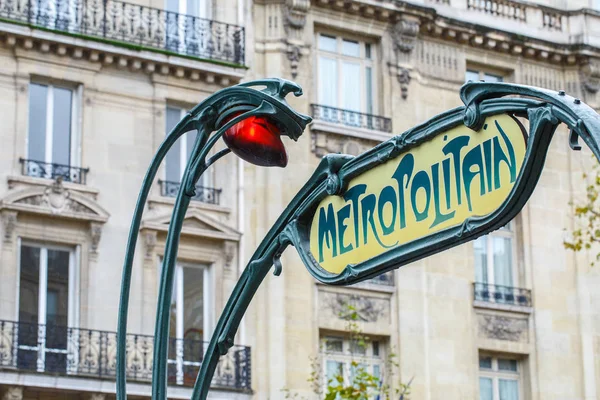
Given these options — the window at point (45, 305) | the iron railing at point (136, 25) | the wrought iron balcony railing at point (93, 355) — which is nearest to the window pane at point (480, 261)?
the wrought iron balcony railing at point (93, 355)

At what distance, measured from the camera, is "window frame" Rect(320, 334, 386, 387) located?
93.4ft

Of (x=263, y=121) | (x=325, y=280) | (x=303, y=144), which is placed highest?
(x=303, y=144)

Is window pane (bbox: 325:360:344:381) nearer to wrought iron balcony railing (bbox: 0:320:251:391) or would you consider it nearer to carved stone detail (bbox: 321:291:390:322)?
carved stone detail (bbox: 321:291:390:322)

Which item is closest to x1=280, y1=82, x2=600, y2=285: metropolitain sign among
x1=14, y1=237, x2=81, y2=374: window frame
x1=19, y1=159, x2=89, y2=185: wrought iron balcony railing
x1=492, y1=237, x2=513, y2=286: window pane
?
x1=14, y1=237, x2=81, y2=374: window frame

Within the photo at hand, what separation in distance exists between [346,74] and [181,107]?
3.74 meters

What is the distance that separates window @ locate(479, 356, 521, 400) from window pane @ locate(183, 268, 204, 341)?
6241 millimetres

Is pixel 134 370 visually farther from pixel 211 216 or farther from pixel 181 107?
pixel 181 107

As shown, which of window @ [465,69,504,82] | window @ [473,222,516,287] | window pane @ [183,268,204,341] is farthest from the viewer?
window @ [465,69,504,82]

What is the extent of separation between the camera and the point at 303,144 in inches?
1138

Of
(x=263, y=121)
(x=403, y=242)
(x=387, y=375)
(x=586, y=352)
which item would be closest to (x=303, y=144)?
(x=387, y=375)

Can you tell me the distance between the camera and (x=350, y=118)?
29812 millimetres

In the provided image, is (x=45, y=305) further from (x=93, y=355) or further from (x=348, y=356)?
(x=348, y=356)

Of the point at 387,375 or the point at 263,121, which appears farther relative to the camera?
the point at 387,375

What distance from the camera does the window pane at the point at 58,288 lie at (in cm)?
2586
